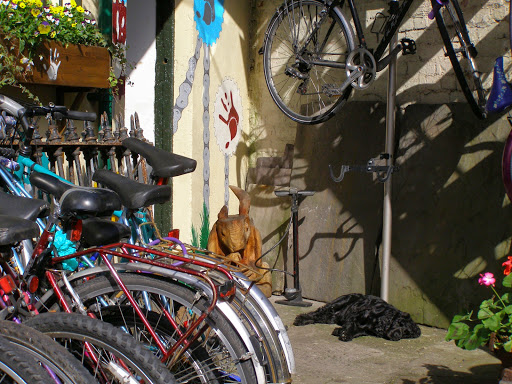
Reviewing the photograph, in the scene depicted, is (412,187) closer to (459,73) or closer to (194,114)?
(459,73)

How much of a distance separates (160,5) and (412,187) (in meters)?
2.48

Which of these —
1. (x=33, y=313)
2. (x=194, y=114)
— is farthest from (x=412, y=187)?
(x=33, y=313)

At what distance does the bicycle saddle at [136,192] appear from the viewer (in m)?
3.03

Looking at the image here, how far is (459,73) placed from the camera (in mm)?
4812

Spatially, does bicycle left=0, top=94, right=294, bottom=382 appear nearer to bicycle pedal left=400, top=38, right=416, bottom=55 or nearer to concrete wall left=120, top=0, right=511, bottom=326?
concrete wall left=120, top=0, right=511, bottom=326

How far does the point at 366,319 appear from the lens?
16.4 ft

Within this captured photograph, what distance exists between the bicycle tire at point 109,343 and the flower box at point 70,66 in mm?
2413

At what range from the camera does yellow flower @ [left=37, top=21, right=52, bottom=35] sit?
4.24 m

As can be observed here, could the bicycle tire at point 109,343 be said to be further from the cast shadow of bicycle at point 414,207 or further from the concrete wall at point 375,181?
the cast shadow of bicycle at point 414,207

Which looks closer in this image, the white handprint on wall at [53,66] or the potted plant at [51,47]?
the potted plant at [51,47]

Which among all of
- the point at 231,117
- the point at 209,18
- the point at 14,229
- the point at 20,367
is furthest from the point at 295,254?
the point at 20,367

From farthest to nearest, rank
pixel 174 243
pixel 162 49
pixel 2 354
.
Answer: pixel 162 49, pixel 174 243, pixel 2 354

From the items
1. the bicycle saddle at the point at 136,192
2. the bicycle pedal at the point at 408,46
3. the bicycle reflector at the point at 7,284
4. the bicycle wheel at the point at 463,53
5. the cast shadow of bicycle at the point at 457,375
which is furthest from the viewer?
the bicycle pedal at the point at 408,46

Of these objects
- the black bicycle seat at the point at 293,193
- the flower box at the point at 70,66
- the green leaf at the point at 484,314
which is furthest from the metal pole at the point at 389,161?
the flower box at the point at 70,66
